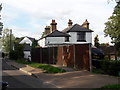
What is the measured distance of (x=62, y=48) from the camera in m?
26.1

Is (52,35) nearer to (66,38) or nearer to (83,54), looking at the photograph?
(66,38)

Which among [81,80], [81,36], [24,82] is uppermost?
[81,36]

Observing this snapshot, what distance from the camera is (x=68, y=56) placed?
23.7m

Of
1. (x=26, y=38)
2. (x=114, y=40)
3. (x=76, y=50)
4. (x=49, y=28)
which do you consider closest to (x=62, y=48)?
(x=76, y=50)

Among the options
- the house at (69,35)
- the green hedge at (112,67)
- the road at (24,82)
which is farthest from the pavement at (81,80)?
the house at (69,35)

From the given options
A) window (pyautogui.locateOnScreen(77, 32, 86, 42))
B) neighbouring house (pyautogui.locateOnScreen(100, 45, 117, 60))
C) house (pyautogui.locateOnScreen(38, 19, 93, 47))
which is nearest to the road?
neighbouring house (pyautogui.locateOnScreen(100, 45, 117, 60))

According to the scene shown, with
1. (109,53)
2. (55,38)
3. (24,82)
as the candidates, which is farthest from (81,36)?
(24,82)

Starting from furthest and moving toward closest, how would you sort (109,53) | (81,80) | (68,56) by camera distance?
1. (109,53)
2. (68,56)
3. (81,80)

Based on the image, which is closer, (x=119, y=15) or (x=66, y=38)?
(x=119, y=15)

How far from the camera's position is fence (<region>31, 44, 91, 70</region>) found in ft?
65.0

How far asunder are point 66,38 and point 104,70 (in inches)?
1251

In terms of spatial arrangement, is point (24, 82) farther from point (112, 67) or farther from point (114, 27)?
point (114, 27)

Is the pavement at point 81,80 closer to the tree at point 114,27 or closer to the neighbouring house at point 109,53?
the neighbouring house at point 109,53

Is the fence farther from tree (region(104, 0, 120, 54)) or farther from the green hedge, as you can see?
tree (region(104, 0, 120, 54))
